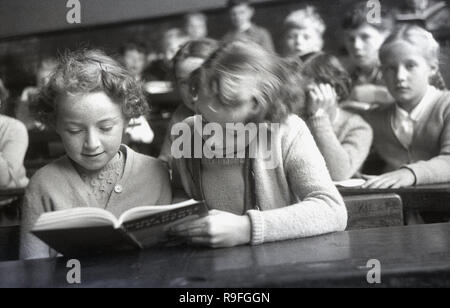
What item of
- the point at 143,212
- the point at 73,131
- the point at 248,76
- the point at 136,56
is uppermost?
the point at 136,56

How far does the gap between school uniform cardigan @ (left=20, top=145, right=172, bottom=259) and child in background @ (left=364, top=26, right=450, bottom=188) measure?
0.62m

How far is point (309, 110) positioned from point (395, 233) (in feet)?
1.86

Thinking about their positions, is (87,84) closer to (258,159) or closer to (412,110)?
(258,159)

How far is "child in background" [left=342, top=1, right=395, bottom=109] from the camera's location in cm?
165

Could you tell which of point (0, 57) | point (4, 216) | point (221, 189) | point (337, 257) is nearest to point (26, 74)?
point (0, 57)

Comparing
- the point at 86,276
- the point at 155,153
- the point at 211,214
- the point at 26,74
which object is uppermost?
the point at 26,74

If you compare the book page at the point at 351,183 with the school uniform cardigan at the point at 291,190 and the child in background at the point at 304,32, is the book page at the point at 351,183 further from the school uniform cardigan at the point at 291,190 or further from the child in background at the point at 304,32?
the child in background at the point at 304,32

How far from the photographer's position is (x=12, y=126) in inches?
60.1

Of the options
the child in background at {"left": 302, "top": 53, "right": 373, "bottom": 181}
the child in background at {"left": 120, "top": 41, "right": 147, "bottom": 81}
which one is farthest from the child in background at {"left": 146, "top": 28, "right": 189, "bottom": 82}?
the child in background at {"left": 302, "top": 53, "right": 373, "bottom": 181}

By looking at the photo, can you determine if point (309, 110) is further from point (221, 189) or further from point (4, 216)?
point (4, 216)

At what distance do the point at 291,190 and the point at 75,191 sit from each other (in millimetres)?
491

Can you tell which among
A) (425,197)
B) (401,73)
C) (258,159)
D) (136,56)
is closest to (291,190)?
(258,159)

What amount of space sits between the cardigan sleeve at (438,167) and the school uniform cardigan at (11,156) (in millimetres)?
1090

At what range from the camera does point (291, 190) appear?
1222mm
